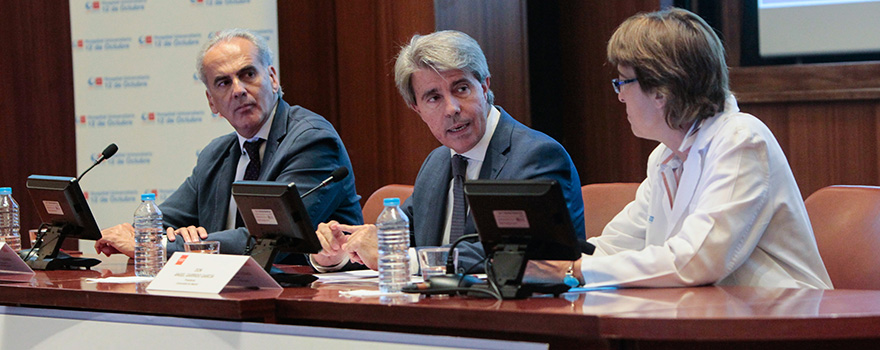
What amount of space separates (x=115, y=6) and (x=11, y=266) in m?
2.52

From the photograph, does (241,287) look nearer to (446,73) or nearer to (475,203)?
(475,203)

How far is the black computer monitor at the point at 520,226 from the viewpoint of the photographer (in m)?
1.68

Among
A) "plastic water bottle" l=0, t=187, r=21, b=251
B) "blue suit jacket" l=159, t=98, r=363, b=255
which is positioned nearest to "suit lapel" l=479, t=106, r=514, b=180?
"blue suit jacket" l=159, t=98, r=363, b=255

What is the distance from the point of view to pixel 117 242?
2867 mm

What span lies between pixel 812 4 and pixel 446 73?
2214 mm

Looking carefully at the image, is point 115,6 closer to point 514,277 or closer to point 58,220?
point 58,220

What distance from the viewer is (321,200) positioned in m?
2.97

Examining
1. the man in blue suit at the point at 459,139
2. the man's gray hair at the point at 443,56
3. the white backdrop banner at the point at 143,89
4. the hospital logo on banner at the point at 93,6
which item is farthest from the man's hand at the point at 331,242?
the hospital logo on banner at the point at 93,6

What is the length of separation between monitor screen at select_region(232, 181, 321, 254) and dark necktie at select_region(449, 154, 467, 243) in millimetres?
591

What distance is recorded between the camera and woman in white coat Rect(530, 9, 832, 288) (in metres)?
1.85

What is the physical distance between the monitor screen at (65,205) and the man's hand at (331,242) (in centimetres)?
69

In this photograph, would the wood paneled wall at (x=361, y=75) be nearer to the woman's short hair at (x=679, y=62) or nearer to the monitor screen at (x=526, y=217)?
the woman's short hair at (x=679, y=62)

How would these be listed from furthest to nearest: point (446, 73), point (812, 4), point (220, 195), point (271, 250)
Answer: point (812, 4), point (220, 195), point (446, 73), point (271, 250)

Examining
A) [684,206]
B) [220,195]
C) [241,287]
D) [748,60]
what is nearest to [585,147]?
[748,60]
